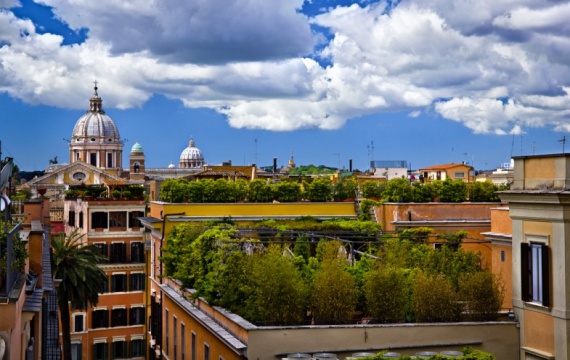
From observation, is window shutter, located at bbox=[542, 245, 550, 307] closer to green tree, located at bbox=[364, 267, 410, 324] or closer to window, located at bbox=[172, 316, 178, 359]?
green tree, located at bbox=[364, 267, 410, 324]

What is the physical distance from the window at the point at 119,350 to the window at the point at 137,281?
372 cm

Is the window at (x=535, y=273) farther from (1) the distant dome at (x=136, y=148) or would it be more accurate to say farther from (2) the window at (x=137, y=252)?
(1) the distant dome at (x=136, y=148)

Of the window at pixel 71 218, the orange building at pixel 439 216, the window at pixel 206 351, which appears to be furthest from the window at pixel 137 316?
the window at pixel 206 351

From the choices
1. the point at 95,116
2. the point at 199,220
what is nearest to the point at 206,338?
the point at 199,220

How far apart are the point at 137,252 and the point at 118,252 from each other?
4.18ft

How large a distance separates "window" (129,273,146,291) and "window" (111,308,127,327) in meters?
1.60

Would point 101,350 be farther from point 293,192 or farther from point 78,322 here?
point 293,192

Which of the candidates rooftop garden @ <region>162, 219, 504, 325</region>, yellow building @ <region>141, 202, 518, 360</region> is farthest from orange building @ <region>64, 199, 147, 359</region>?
rooftop garden @ <region>162, 219, 504, 325</region>

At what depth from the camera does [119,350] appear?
56219 millimetres

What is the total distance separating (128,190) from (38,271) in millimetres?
41965

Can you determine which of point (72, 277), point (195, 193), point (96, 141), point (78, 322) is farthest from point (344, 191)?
point (96, 141)

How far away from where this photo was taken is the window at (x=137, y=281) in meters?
56.4

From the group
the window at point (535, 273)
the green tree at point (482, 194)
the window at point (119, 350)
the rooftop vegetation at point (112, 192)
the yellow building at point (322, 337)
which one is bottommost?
the window at point (119, 350)

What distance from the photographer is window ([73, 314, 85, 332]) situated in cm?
5500
